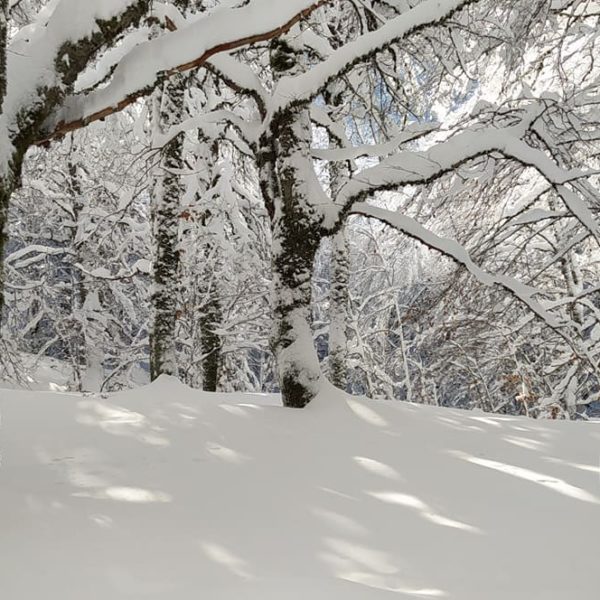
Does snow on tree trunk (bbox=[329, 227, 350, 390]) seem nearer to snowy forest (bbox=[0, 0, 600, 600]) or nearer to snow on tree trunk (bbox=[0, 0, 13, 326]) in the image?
snowy forest (bbox=[0, 0, 600, 600])

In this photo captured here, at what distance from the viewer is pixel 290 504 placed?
278 cm

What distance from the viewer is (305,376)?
15.2ft

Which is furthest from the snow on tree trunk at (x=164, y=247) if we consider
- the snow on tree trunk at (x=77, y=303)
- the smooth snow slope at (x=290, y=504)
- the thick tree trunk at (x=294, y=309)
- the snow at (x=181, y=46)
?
the snow on tree trunk at (x=77, y=303)

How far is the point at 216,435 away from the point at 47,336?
40.6 feet

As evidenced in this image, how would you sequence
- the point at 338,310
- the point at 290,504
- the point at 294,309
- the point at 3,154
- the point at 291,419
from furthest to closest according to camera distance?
the point at 338,310
the point at 294,309
the point at 291,419
the point at 290,504
the point at 3,154

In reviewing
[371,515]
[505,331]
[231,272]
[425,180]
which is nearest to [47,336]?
[231,272]

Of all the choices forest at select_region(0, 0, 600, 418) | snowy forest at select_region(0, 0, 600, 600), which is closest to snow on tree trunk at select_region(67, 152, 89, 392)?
forest at select_region(0, 0, 600, 418)

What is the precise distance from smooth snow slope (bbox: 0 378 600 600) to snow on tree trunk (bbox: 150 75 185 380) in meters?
1.69

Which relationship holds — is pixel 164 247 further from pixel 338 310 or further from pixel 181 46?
pixel 181 46

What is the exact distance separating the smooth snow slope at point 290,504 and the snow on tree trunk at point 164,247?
66.6 inches

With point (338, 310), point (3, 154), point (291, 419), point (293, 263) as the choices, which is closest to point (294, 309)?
point (293, 263)

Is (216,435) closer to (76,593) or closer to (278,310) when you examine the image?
(278,310)

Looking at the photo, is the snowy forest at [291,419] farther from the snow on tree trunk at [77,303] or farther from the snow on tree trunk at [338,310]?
the snow on tree trunk at [77,303]

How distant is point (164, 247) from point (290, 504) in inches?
158
